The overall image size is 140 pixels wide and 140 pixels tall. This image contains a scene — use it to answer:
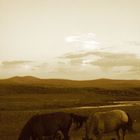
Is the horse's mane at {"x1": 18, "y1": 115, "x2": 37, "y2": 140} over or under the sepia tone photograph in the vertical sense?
under

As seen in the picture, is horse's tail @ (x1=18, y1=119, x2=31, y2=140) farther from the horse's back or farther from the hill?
the horse's back

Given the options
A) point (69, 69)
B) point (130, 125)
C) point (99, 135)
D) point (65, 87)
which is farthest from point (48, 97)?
point (130, 125)

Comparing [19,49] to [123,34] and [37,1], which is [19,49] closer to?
[37,1]

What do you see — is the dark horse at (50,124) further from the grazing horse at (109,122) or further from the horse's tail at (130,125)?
the horse's tail at (130,125)

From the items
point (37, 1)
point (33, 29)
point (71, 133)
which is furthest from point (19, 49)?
point (71, 133)

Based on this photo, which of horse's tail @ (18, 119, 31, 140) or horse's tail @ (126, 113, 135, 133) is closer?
horse's tail @ (18, 119, 31, 140)

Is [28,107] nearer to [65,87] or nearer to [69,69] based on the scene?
[65,87]

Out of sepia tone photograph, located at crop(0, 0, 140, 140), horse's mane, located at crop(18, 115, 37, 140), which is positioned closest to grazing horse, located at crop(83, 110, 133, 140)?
sepia tone photograph, located at crop(0, 0, 140, 140)

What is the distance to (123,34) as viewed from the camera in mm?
3777

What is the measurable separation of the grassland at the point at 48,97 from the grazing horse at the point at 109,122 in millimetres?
60

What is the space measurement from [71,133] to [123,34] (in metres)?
1.11

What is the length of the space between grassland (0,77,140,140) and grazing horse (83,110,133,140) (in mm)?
60

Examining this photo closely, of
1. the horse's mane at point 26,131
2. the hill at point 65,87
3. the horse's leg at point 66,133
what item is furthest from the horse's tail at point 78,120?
the horse's mane at point 26,131

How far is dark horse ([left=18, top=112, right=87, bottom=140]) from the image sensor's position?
11.5 ft
